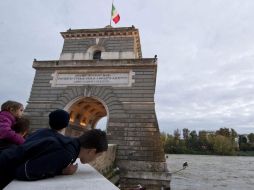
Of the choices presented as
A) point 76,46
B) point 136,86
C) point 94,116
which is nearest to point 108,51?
point 76,46

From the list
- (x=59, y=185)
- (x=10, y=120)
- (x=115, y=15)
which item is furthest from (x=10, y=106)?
(x=115, y=15)

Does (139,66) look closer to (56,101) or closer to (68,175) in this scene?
(56,101)

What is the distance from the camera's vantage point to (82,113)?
21609 mm

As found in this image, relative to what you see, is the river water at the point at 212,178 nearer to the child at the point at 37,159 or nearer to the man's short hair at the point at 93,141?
the man's short hair at the point at 93,141

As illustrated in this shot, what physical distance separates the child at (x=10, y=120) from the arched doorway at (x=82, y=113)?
1329cm

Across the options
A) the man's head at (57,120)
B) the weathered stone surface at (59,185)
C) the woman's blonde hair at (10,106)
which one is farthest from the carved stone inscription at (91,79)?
the weathered stone surface at (59,185)

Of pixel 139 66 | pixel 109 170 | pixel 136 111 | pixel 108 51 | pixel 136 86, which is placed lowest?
pixel 109 170

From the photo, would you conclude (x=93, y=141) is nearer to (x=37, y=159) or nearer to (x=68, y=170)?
(x=68, y=170)

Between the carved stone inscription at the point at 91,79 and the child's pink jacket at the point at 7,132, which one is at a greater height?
the carved stone inscription at the point at 91,79

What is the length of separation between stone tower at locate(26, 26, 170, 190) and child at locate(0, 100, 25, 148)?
11.3 metres

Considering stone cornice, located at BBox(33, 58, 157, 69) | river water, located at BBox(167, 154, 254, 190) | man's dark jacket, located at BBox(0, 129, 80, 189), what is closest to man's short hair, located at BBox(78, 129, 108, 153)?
man's dark jacket, located at BBox(0, 129, 80, 189)

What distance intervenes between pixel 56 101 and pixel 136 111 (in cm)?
613

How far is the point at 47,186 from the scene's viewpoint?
2037 mm

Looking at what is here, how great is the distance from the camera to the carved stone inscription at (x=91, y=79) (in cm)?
1761
